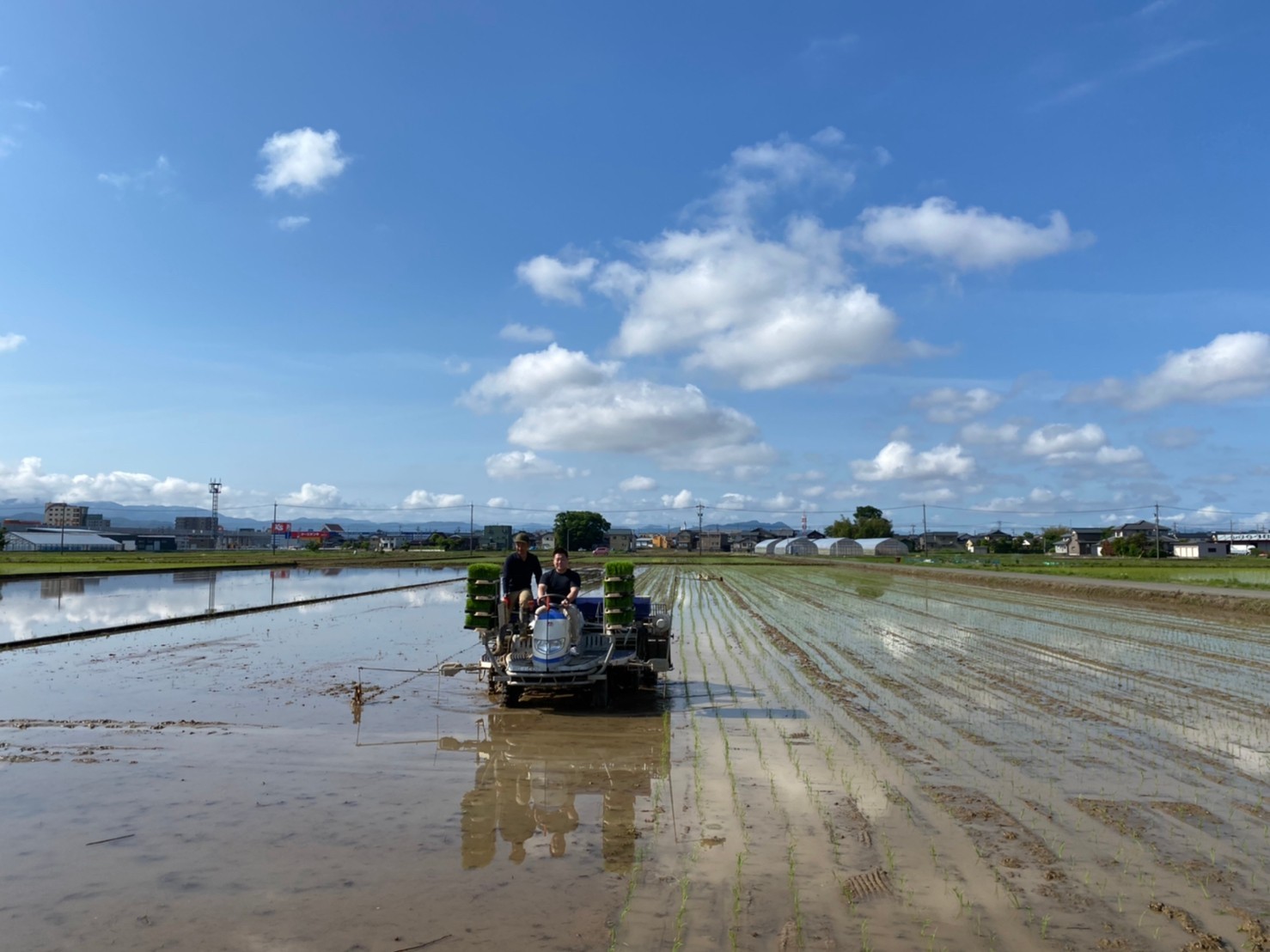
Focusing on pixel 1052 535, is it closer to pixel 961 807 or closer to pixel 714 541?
pixel 714 541

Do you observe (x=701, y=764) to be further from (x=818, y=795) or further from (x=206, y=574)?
(x=206, y=574)

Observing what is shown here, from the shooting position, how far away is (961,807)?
6293 mm

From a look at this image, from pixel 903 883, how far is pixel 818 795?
171 centimetres

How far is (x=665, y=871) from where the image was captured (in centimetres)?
511

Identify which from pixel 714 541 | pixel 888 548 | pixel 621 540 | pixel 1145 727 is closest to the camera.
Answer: pixel 1145 727

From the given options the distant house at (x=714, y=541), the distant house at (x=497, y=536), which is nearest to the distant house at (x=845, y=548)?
the distant house at (x=714, y=541)

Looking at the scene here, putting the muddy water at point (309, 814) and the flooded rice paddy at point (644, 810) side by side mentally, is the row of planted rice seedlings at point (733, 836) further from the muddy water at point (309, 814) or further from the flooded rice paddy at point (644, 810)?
the muddy water at point (309, 814)

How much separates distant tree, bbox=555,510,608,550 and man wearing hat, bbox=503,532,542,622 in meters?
111

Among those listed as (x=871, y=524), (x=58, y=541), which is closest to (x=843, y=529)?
(x=871, y=524)

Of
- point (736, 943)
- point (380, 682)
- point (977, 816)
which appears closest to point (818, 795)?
point (977, 816)

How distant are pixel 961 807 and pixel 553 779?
328 centimetres

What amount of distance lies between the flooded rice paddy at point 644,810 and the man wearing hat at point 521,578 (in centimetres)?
133

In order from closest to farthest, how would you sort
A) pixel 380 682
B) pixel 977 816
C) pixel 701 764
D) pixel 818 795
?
pixel 977 816 → pixel 818 795 → pixel 701 764 → pixel 380 682

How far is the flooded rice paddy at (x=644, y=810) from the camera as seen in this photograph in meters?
4.45
